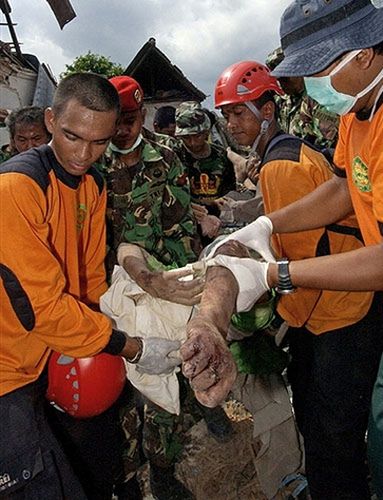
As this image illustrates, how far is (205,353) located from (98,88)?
151 centimetres

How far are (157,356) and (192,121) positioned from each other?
3307mm

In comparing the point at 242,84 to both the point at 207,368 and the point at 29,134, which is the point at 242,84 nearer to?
the point at 29,134

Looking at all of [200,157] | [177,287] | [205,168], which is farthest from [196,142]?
[177,287]

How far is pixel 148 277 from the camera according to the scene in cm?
254

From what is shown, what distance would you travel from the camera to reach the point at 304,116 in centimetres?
487

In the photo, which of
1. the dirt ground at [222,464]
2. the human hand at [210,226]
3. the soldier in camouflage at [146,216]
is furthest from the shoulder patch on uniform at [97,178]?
the dirt ground at [222,464]

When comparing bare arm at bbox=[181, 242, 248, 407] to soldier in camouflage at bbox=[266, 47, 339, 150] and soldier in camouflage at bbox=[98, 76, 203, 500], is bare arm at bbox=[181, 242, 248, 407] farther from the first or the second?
soldier in camouflage at bbox=[266, 47, 339, 150]

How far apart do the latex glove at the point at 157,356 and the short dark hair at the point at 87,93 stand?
3.76 feet

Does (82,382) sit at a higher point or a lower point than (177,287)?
lower

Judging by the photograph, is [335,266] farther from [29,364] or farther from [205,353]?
[29,364]

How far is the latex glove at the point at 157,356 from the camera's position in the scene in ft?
7.59

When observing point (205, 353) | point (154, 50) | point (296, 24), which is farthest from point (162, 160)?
point (154, 50)

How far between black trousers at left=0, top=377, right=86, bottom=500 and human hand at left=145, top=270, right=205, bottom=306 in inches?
29.4

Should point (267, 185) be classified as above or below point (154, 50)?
below
